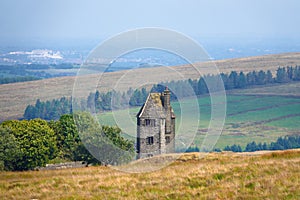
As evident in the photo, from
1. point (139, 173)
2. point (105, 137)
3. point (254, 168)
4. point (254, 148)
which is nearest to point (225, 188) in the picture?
point (254, 168)

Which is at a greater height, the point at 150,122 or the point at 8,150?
the point at 150,122

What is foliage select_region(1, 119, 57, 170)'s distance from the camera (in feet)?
208

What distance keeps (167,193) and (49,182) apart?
9531 millimetres

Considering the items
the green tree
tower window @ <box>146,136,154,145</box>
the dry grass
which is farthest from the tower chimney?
→ the dry grass

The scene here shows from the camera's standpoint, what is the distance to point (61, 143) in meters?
75.3

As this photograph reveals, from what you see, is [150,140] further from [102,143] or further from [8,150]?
[8,150]

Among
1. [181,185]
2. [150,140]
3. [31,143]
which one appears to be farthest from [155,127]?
[181,185]

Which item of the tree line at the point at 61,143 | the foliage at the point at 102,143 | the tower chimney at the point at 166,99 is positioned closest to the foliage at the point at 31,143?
the tree line at the point at 61,143

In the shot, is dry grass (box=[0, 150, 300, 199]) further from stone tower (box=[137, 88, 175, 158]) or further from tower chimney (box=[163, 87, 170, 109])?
tower chimney (box=[163, 87, 170, 109])

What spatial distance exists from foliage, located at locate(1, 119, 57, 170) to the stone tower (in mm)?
12192

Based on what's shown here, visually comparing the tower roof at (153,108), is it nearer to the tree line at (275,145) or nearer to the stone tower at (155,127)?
the stone tower at (155,127)

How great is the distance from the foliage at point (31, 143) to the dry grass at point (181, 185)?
93.0 ft

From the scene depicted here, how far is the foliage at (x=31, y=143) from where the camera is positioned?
63.3m

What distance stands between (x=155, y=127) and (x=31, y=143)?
15819mm
